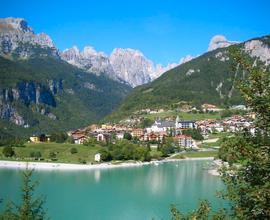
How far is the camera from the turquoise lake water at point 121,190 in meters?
41.9

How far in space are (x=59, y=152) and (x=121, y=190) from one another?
38491mm

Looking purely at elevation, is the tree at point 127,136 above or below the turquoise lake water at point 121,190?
above

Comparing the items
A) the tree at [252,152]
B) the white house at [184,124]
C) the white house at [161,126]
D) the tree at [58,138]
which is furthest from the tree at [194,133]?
the tree at [252,152]

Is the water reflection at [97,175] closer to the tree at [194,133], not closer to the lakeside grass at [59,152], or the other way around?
the lakeside grass at [59,152]

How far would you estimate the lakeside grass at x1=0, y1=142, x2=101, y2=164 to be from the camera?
282 feet

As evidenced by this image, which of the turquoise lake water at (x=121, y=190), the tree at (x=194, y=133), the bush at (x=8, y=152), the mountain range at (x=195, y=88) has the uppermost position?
the mountain range at (x=195, y=88)

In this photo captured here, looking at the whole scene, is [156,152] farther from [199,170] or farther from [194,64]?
[194,64]

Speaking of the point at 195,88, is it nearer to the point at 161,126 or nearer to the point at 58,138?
the point at 161,126

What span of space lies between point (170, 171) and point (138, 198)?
23.4m

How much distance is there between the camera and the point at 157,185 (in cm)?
5856

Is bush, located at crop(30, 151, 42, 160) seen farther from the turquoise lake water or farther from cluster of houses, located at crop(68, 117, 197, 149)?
cluster of houses, located at crop(68, 117, 197, 149)

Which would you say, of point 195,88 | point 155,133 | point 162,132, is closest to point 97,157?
point 155,133

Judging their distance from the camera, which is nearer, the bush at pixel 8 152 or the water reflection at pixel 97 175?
the water reflection at pixel 97 175

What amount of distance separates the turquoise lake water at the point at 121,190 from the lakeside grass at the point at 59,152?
456 inches
